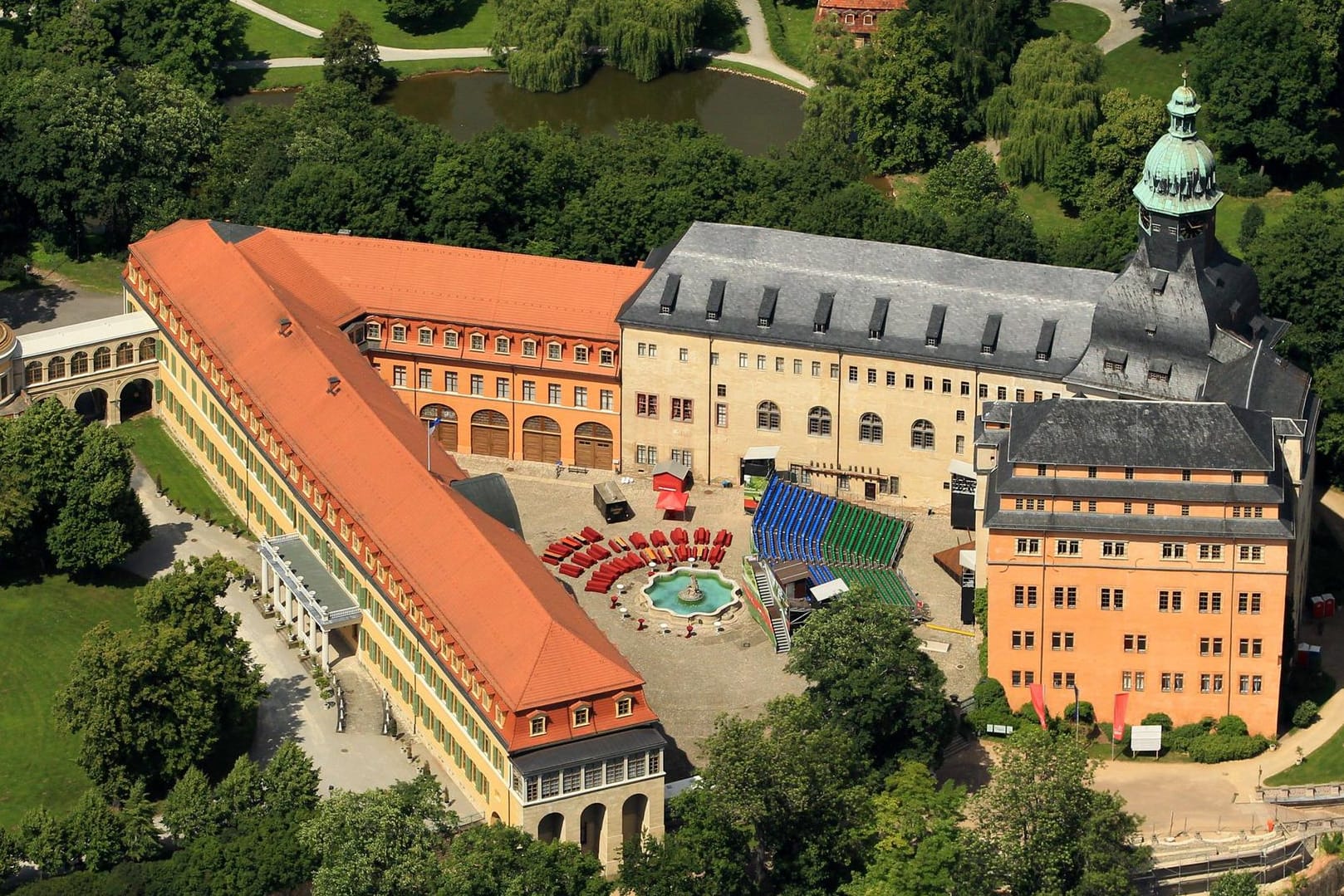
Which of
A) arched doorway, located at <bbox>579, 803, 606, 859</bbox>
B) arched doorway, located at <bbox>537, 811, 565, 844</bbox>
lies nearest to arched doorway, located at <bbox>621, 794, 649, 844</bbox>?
arched doorway, located at <bbox>579, 803, 606, 859</bbox>

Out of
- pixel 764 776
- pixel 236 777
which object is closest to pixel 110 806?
pixel 236 777

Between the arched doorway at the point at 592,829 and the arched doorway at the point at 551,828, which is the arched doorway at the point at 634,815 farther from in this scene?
the arched doorway at the point at 551,828

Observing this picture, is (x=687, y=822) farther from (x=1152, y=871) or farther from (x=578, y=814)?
(x=1152, y=871)

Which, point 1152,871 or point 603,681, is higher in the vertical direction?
point 603,681

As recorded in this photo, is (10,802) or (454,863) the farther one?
(10,802)

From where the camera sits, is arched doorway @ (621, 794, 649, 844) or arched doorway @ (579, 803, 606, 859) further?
arched doorway @ (621, 794, 649, 844)

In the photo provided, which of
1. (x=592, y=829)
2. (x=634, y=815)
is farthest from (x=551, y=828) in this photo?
(x=634, y=815)

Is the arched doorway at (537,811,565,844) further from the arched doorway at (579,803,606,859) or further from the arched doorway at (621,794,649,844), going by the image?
the arched doorway at (621,794,649,844)
